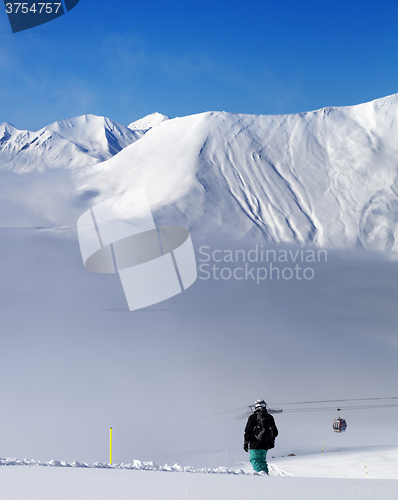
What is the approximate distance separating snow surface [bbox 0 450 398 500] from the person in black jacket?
4.10 ft

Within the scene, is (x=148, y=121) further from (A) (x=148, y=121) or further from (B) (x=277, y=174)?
(B) (x=277, y=174)

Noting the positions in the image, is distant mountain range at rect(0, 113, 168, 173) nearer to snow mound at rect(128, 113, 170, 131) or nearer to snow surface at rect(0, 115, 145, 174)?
snow surface at rect(0, 115, 145, 174)

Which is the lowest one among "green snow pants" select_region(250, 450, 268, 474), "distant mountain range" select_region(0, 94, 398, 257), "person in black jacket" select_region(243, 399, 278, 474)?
"green snow pants" select_region(250, 450, 268, 474)

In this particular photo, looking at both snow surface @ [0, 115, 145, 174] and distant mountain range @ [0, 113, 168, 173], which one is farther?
distant mountain range @ [0, 113, 168, 173]

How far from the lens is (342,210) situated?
3481 centimetres

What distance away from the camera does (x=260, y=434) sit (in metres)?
5.54

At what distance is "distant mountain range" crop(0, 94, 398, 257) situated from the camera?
3391 centimetres

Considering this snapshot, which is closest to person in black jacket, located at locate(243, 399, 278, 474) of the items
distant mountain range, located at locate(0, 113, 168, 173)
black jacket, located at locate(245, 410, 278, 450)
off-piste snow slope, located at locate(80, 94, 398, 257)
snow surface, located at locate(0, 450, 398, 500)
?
black jacket, located at locate(245, 410, 278, 450)

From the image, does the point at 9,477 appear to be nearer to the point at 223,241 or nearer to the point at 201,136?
the point at 223,241

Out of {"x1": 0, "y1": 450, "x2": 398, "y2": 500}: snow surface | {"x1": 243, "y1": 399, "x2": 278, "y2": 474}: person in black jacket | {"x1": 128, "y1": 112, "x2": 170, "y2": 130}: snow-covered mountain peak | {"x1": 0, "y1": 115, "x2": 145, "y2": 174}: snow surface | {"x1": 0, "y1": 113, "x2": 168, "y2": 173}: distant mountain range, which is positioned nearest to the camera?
{"x1": 0, "y1": 450, "x2": 398, "y2": 500}: snow surface

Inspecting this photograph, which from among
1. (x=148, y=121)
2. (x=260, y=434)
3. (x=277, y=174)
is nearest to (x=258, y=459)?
(x=260, y=434)

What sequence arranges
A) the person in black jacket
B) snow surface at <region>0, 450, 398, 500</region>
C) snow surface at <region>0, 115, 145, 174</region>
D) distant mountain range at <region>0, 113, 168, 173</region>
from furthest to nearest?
distant mountain range at <region>0, 113, 168, 173</region> → snow surface at <region>0, 115, 145, 174</region> → the person in black jacket → snow surface at <region>0, 450, 398, 500</region>

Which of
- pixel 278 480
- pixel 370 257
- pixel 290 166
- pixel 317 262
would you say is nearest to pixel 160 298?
pixel 317 262

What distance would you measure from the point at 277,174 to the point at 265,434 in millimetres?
34334
